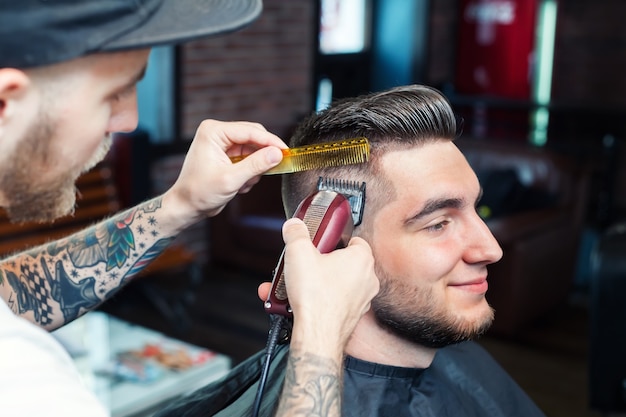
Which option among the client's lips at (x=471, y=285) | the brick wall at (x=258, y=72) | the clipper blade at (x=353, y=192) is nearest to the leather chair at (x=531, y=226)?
the brick wall at (x=258, y=72)

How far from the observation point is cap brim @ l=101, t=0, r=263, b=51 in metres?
0.81

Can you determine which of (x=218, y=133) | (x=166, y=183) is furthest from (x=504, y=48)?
(x=218, y=133)

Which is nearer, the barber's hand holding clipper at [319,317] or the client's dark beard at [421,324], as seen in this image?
the barber's hand holding clipper at [319,317]

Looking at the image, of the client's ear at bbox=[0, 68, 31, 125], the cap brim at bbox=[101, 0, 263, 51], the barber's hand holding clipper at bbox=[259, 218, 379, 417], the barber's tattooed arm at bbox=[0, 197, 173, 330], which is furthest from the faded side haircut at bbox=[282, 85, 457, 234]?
the client's ear at bbox=[0, 68, 31, 125]

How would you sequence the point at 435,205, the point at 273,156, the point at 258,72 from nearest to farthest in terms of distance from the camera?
the point at 273,156, the point at 435,205, the point at 258,72

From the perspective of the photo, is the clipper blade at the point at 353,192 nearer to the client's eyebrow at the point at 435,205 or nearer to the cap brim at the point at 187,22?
the client's eyebrow at the point at 435,205

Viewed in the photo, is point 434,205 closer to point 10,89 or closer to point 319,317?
point 319,317

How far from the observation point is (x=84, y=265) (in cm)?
139

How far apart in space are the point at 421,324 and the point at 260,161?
424 mm

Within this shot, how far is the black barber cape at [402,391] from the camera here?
1414 millimetres

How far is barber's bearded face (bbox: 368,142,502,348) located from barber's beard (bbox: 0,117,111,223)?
1.93ft

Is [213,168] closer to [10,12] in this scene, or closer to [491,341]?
[10,12]

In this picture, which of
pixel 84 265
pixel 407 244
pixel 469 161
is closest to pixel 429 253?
pixel 407 244

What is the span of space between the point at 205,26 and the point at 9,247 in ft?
10.2
